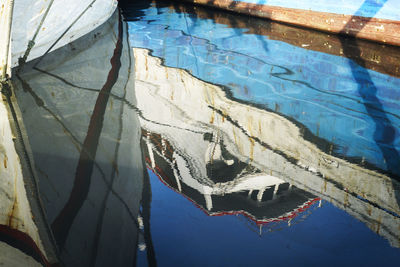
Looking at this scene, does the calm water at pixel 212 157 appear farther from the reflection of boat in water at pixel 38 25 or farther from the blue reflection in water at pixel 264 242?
the reflection of boat in water at pixel 38 25

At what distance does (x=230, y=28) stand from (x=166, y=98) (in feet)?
7.91

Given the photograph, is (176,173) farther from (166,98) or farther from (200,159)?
(166,98)

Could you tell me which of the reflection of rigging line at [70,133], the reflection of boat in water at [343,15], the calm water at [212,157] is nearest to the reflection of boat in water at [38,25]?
the calm water at [212,157]

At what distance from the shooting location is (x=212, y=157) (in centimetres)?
176

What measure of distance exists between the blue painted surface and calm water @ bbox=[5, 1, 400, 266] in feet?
1.37

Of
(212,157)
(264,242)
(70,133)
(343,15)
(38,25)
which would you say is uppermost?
(343,15)

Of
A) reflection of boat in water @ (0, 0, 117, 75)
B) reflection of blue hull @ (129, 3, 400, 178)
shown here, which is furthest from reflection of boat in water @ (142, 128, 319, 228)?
reflection of boat in water @ (0, 0, 117, 75)

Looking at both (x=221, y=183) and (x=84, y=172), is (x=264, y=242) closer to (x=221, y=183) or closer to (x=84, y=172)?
(x=221, y=183)

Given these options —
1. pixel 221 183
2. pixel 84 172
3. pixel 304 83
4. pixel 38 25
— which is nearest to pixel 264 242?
pixel 221 183

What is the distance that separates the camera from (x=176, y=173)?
1663 millimetres

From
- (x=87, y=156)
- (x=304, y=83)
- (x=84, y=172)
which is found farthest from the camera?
(x=304, y=83)

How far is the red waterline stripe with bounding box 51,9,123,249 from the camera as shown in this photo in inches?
49.3

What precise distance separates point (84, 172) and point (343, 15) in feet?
10.6

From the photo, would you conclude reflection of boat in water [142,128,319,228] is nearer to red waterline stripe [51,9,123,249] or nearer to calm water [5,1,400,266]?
calm water [5,1,400,266]
